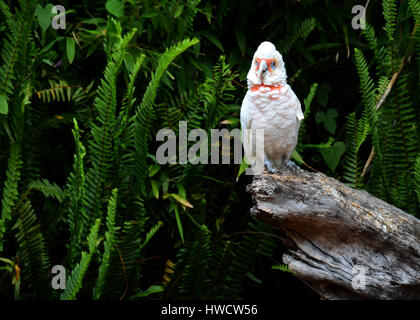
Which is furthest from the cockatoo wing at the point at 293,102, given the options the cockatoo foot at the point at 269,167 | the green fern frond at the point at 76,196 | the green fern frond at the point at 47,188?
the green fern frond at the point at 47,188

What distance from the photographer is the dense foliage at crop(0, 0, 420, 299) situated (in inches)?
75.2

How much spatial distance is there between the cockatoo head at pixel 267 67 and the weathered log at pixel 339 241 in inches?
13.9

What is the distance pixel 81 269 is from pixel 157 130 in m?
0.76

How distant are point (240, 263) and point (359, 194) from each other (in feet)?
2.33

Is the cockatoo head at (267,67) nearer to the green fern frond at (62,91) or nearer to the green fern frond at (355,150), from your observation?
the green fern frond at (355,150)

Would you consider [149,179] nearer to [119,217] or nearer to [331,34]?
[119,217]

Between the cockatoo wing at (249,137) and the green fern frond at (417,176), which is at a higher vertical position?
the cockatoo wing at (249,137)

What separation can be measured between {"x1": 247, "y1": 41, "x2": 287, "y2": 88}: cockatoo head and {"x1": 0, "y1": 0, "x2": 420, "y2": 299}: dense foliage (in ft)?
0.92

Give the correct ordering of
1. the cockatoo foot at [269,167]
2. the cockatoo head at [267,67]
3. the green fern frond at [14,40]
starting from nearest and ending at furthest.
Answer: the cockatoo head at [267,67]
the cockatoo foot at [269,167]
the green fern frond at [14,40]

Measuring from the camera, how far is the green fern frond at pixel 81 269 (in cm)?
166

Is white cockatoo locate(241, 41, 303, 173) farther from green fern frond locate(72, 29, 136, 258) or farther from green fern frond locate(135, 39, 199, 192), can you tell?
green fern frond locate(72, 29, 136, 258)

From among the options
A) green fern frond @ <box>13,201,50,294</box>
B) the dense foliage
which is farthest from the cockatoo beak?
green fern frond @ <box>13,201,50,294</box>

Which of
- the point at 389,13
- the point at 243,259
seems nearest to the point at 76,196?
the point at 243,259

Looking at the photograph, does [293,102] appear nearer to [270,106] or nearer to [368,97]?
[270,106]
